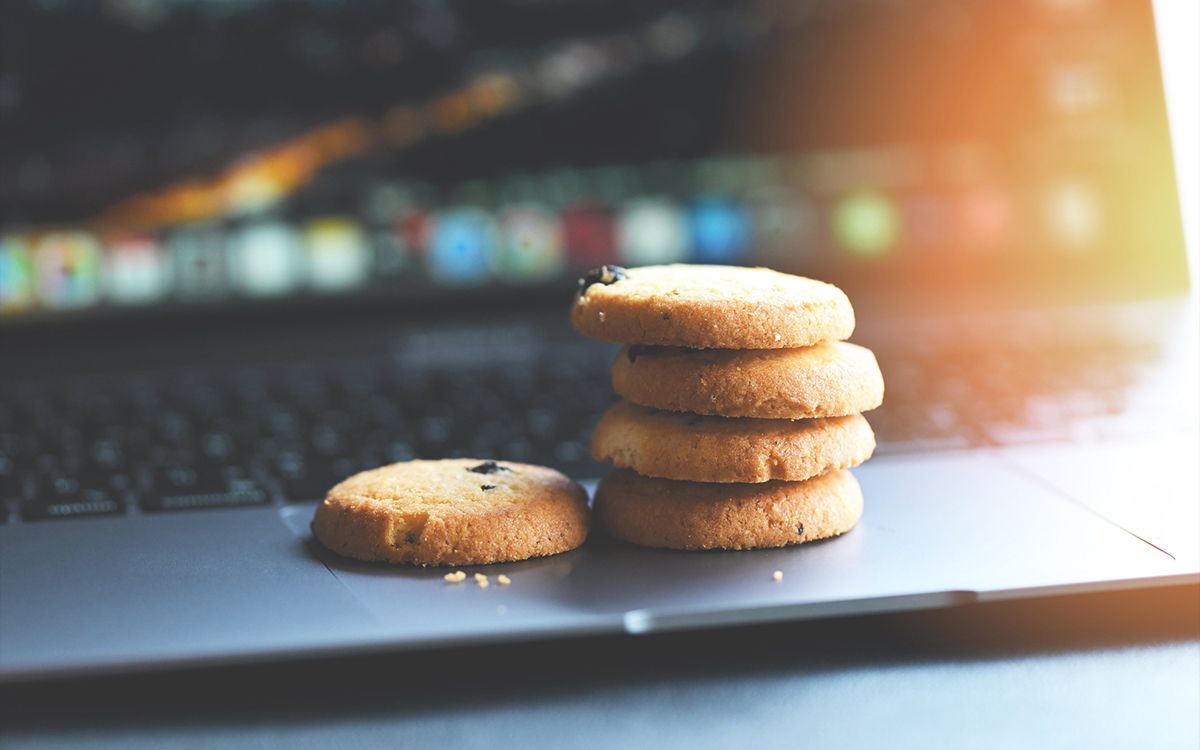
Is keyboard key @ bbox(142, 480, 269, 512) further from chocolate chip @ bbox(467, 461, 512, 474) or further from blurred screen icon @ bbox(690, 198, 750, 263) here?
blurred screen icon @ bbox(690, 198, 750, 263)

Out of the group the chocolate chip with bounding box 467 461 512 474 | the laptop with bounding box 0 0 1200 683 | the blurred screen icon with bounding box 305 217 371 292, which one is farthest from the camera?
the blurred screen icon with bounding box 305 217 371 292

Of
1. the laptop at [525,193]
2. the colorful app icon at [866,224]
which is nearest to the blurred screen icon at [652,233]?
the laptop at [525,193]

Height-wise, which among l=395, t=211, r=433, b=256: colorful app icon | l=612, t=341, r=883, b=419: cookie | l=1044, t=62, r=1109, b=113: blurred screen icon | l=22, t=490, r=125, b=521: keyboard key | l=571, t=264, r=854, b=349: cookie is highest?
l=1044, t=62, r=1109, b=113: blurred screen icon

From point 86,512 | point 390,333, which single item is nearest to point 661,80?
point 390,333

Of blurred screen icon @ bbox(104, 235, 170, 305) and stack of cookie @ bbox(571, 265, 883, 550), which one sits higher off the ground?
blurred screen icon @ bbox(104, 235, 170, 305)

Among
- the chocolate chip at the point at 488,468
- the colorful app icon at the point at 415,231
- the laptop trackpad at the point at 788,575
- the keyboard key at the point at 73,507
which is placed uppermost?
the colorful app icon at the point at 415,231

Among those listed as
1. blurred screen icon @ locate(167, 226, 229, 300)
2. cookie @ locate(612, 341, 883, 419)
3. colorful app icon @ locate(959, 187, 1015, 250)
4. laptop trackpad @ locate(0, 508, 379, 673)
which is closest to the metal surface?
laptop trackpad @ locate(0, 508, 379, 673)

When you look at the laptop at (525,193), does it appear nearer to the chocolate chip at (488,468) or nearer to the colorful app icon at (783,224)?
the colorful app icon at (783,224)
